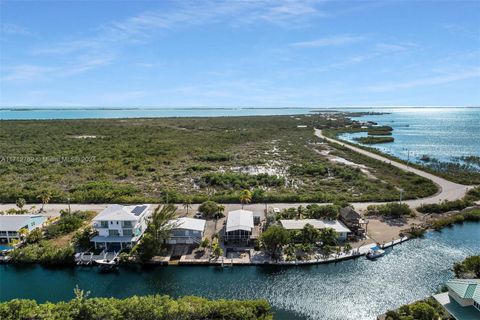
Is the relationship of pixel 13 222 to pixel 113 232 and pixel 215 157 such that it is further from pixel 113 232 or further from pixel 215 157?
pixel 215 157

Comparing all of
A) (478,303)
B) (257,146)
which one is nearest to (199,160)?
(257,146)

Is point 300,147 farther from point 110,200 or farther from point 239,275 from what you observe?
point 239,275

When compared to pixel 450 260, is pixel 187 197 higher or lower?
higher

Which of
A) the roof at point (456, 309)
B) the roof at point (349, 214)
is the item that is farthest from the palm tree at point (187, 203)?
the roof at point (456, 309)

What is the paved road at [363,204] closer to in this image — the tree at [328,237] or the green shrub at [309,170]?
the tree at [328,237]

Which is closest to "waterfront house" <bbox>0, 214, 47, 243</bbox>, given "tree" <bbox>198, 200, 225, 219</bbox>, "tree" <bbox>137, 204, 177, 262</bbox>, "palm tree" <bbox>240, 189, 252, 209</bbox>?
"tree" <bbox>137, 204, 177, 262</bbox>

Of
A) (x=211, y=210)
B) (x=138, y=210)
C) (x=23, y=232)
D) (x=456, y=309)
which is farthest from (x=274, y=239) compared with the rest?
(x=23, y=232)
